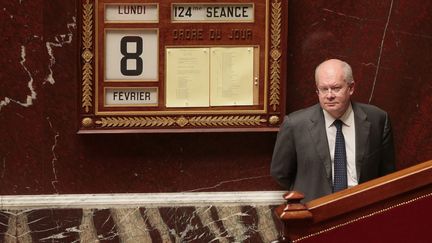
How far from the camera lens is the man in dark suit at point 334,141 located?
4164 millimetres

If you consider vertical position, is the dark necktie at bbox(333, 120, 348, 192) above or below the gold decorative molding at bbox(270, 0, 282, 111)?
below

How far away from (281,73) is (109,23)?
1.04m

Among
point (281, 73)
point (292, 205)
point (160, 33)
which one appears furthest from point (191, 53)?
point (292, 205)

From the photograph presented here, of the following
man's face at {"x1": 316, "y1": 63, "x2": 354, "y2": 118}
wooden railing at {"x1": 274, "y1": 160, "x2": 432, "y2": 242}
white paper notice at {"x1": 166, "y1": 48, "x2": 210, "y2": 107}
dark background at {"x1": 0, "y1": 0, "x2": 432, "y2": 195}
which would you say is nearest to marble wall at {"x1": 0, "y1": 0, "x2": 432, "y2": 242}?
dark background at {"x1": 0, "y1": 0, "x2": 432, "y2": 195}

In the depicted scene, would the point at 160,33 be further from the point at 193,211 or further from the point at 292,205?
the point at 292,205

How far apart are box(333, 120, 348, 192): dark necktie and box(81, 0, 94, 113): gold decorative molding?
150 centimetres

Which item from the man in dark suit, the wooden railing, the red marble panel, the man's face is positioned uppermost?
the man's face

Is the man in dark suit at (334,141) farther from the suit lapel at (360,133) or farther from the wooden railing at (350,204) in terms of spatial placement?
the wooden railing at (350,204)

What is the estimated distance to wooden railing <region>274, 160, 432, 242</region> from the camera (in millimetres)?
2969

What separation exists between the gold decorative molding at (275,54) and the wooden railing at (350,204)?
1951 mm

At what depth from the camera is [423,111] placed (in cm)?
505

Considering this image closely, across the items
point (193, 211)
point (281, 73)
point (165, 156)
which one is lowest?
point (193, 211)

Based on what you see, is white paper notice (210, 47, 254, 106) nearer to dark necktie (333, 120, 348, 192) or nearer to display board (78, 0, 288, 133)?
display board (78, 0, 288, 133)

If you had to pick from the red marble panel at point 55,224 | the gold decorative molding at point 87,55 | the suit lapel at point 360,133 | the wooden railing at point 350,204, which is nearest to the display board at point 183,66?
the gold decorative molding at point 87,55
